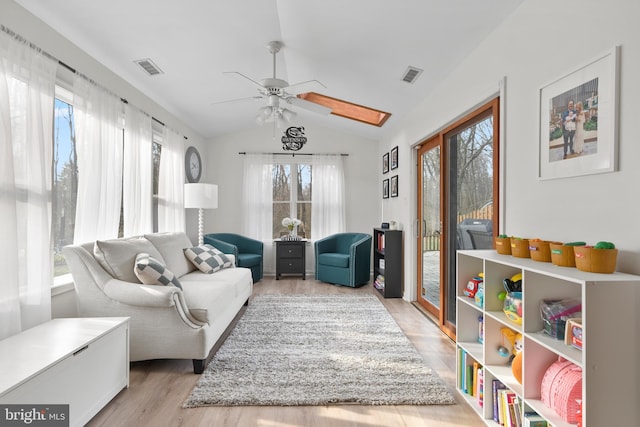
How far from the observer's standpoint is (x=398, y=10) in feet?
7.91

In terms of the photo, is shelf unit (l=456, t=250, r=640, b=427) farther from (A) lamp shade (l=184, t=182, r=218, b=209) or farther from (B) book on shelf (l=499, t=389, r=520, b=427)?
(A) lamp shade (l=184, t=182, r=218, b=209)

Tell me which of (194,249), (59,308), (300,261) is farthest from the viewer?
(300,261)

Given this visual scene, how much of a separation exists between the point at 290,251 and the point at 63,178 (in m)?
3.53

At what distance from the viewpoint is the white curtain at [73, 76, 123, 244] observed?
2.81 metres

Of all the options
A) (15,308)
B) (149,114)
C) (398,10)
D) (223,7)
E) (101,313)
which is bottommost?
(101,313)

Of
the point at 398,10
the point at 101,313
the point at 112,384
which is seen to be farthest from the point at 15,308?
the point at 398,10

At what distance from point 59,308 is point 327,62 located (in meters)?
3.15

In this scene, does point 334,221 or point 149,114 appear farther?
point 334,221

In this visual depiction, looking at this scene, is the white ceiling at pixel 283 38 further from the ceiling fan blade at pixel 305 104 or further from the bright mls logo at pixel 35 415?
the bright mls logo at pixel 35 415

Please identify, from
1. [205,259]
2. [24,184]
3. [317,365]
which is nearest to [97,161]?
[24,184]

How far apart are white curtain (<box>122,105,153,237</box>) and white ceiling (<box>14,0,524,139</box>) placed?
0.41 meters

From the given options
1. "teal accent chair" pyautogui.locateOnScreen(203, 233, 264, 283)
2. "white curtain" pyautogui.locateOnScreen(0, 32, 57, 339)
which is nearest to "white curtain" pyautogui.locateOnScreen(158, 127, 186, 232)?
"teal accent chair" pyautogui.locateOnScreen(203, 233, 264, 283)

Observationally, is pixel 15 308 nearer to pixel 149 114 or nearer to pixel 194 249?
pixel 194 249

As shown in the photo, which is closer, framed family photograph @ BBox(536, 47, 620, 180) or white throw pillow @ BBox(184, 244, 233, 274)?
framed family photograph @ BBox(536, 47, 620, 180)
